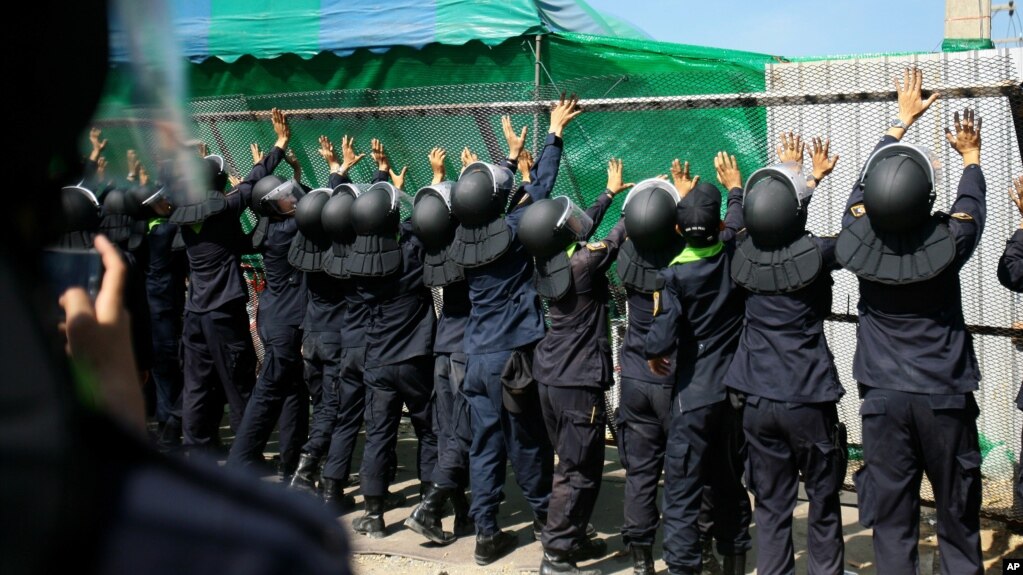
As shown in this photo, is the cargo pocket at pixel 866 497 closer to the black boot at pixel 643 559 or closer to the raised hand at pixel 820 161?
the black boot at pixel 643 559

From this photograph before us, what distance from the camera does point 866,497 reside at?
14.7 ft

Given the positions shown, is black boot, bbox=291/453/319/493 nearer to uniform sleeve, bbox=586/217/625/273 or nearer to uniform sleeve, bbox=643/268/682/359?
uniform sleeve, bbox=586/217/625/273

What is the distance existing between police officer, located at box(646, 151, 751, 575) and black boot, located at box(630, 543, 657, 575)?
0.56ft

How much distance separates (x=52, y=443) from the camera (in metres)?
0.53

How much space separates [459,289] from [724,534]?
212 cm

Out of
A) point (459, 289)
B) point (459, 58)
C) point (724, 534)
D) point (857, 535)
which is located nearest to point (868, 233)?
point (724, 534)

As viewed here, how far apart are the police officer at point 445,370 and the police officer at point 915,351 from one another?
2321 mm

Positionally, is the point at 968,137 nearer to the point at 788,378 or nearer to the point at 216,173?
the point at 788,378

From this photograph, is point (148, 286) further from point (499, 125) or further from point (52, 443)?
point (52, 443)

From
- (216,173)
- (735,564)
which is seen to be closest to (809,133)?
(735,564)

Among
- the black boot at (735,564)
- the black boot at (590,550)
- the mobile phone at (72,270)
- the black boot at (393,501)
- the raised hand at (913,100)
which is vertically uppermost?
the mobile phone at (72,270)

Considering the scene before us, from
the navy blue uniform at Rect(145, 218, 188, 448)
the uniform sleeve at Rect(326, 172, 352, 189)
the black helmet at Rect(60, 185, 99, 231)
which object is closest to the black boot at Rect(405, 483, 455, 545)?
the uniform sleeve at Rect(326, 172, 352, 189)

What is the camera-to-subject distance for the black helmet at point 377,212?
6062mm

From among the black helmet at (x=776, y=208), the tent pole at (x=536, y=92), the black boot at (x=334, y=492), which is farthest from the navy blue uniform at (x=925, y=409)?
the black boot at (x=334, y=492)
